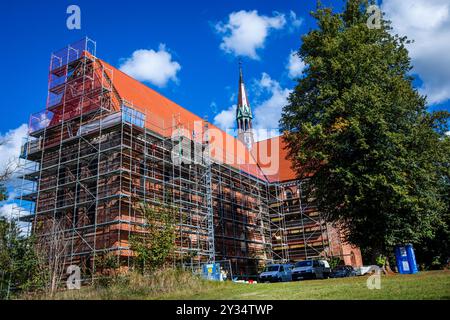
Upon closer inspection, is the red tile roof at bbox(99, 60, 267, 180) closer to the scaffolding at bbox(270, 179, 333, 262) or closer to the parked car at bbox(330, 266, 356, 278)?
the scaffolding at bbox(270, 179, 333, 262)

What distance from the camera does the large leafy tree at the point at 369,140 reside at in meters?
17.4

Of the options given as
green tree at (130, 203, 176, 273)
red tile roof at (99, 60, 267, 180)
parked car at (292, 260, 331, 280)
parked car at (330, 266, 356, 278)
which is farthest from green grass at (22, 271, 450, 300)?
red tile roof at (99, 60, 267, 180)

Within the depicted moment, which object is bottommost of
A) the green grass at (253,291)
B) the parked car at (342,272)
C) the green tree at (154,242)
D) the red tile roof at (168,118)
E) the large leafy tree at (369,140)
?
the green grass at (253,291)

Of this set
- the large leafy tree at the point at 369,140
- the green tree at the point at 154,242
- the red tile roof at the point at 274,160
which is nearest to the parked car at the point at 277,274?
the large leafy tree at the point at 369,140

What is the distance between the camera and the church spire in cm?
5524

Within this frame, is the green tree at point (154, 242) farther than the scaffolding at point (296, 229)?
No

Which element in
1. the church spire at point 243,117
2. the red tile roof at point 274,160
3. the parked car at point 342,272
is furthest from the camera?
the church spire at point 243,117

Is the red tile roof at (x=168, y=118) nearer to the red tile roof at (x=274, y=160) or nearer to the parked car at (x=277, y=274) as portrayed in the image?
the red tile roof at (x=274, y=160)

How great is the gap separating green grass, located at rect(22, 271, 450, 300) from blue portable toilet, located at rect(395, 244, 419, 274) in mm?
4412

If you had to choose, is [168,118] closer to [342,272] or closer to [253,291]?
[342,272]

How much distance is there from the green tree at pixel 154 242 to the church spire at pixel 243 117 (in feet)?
113

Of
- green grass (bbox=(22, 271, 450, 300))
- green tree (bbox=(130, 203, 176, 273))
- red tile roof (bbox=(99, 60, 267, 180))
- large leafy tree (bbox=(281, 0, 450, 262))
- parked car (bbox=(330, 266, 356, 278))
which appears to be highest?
red tile roof (bbox=(99, 60, 267, 180))
